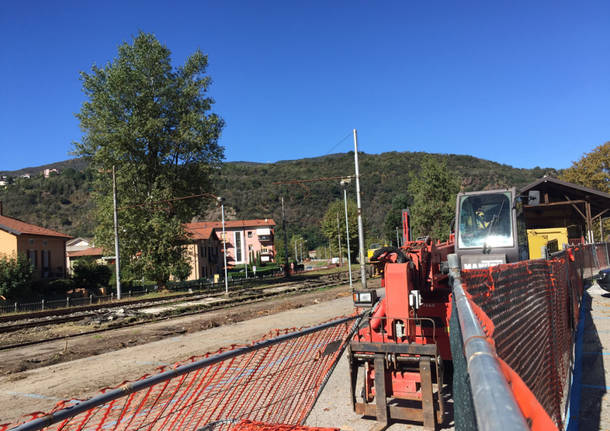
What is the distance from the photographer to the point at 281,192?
119875 millimetres

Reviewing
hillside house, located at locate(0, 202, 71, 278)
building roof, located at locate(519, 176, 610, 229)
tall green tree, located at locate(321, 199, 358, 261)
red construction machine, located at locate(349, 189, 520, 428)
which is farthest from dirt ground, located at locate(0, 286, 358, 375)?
tall green tree, located at locate(321, 199, 358, 261)

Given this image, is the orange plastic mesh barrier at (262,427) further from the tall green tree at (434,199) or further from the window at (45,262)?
the tall green tree at (434,199)

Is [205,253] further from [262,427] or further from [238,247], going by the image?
[262,427]

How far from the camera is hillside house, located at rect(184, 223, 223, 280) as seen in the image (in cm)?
6694

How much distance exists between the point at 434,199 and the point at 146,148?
3145 centimetres

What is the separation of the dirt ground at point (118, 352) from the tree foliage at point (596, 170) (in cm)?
3776

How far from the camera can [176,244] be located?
1262 inches

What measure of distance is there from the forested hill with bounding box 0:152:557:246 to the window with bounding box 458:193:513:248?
4142 inches

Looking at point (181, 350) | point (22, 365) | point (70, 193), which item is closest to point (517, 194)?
point (181, 350)

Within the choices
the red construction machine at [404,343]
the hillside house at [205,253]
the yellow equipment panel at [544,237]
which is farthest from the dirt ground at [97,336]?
the hillside house at [205,253]

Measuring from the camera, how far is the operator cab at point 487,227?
9562 mm

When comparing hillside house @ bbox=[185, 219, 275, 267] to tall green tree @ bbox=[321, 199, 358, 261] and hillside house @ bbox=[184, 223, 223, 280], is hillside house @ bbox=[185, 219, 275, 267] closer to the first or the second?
hillside house @ bbox=[184, 223, 223, 280]

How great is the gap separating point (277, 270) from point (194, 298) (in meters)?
40.2

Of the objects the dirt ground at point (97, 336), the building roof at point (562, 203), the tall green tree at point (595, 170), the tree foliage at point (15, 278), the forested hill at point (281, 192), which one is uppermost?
the forested hill at point (281, 192)
